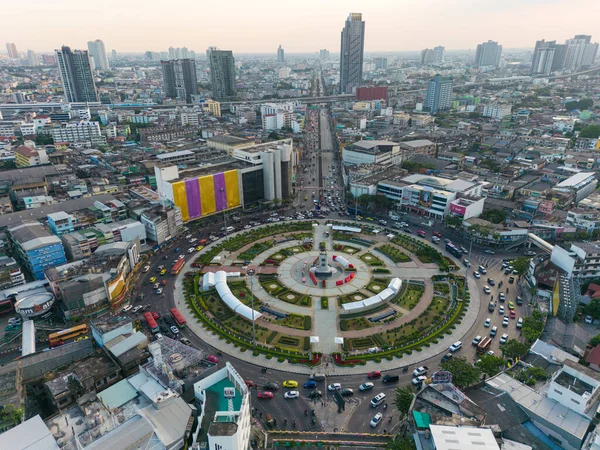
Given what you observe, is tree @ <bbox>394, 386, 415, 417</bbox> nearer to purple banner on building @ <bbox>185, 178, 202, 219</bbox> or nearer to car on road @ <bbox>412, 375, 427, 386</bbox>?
car on road @ <bbox>412, 375, 427, 386</bbox>

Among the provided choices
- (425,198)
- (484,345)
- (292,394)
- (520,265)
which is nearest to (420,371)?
(484,345)

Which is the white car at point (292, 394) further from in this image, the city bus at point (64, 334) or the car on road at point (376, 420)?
the city bus at point (64, 334)

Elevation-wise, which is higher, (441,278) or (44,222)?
(44,222)

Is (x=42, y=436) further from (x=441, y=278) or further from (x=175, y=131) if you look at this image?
(x=175, y=131)

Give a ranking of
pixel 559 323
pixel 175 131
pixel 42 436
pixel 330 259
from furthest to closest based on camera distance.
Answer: pixel 175 131 → pixel 330 259 → pixel 559 323 → pixel 42 436

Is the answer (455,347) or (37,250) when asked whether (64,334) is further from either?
(455,347)

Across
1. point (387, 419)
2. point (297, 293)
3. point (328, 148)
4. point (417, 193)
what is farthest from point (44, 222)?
point (328, 148)
